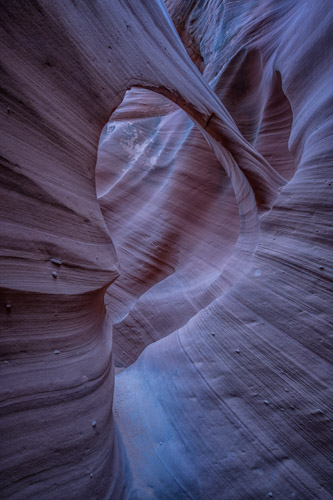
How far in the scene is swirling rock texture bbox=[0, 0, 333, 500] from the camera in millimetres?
676

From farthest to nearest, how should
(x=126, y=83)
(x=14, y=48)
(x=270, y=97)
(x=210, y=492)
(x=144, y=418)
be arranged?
1. (x=270, y=97)
2. (x=144, y=418)
3. (x=126, y=83)
4. (x=210, y=492)
5. (x=14, y=48)

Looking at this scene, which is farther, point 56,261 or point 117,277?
point 117,277

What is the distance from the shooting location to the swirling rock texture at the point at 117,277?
676 millimetres

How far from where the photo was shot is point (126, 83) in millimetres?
1006

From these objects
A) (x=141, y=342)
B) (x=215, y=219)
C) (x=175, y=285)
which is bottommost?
(x=141, y=342)

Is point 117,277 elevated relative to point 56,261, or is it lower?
lower

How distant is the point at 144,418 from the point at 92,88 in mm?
1290

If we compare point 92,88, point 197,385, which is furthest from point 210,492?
point 92,88

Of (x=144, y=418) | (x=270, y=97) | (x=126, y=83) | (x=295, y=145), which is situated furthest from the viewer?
(x=270, y=97)

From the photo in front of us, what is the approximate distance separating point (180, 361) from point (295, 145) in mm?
1277

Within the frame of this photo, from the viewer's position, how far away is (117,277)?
96 cm

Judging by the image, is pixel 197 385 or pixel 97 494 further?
pixel 197 385

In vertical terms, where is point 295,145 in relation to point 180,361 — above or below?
above

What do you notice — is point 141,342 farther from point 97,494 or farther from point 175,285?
point 97,494
